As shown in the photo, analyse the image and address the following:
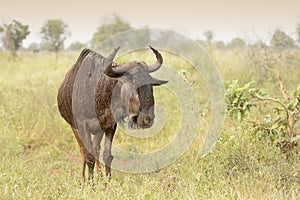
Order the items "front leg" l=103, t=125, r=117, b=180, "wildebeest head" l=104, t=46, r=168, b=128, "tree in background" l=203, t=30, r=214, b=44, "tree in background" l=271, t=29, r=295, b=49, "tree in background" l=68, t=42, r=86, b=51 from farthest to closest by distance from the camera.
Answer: "tree in background" l=68, t=42, r=86, b=51
"tree in background" l=203, t=30, r=214, b=44
"tree in background" l=271, t=29, r=295, b=49
"front leg" l=103, t=125, r=117, b=180
"wildebeest head" l=104, t=46, r=168, b=128

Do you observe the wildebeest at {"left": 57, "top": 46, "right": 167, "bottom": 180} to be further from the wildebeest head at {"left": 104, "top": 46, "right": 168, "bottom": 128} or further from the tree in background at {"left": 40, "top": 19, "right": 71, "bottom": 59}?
the tree in background at {"left": 40, "top": 19, "right": 71, "bottom": 59}

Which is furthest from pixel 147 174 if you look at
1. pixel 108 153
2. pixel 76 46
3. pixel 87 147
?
pixel 76 46

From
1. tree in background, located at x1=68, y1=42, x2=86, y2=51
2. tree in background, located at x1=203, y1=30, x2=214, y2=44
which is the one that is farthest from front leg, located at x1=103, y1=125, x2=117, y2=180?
tree in background, located at x1=68, y1=42, x2=86, y2=51

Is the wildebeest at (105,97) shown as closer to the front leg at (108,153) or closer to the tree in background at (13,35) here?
the front leg at (108,153)

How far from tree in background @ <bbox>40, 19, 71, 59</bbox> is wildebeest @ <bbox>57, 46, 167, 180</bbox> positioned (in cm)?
1427

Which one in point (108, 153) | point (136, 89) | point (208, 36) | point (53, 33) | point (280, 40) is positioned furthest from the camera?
point (53, 33)

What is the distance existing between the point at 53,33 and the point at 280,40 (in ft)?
40.0

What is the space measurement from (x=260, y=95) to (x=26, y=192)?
261cm

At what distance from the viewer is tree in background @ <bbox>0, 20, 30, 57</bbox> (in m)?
19.0

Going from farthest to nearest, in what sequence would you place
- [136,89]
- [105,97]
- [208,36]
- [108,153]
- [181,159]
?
[208,36], [181,159], [108,153], [105,97], [136,89]

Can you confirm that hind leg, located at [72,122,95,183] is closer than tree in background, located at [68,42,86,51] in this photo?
Yes

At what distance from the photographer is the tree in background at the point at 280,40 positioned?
989 cm

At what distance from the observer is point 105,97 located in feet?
14.4

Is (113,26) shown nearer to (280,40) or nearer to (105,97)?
(280,40)
